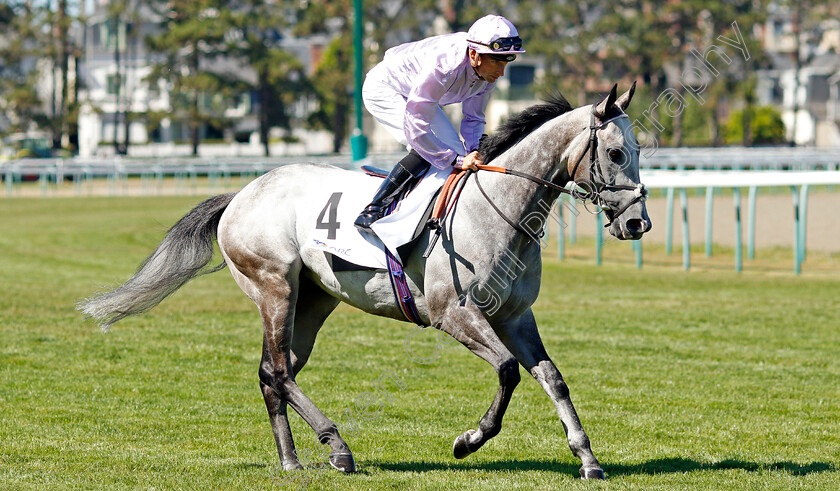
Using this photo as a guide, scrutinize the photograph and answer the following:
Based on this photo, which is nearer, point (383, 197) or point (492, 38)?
point (492, 38)

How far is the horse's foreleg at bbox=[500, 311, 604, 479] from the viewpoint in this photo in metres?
4.76

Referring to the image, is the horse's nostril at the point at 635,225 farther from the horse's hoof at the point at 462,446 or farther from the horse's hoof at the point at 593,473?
the horse's hoof at the point at 462,446

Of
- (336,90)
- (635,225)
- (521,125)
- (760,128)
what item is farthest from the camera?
(760,128)

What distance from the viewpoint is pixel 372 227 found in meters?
5.07

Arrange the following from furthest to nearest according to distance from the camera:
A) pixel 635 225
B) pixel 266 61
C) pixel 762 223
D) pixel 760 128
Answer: pixel 760 128 → pixel 266 61 → pixel 762 223 → pixel 635 225

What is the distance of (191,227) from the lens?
5.77 metres

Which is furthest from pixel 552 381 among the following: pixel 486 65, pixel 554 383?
pixel 486 65

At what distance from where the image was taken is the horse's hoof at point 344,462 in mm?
4977

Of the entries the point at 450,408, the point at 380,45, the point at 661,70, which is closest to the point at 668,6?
the point at 661,70

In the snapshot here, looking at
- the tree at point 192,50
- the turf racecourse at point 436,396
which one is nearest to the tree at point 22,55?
the tree at point 192,50

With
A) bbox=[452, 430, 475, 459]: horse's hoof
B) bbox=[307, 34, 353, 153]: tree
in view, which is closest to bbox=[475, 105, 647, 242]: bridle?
bbox=[452, 430, 475, 459]: horse's hoof

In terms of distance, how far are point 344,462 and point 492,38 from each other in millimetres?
2005

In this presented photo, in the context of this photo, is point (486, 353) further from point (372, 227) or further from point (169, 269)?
point (169, 269)


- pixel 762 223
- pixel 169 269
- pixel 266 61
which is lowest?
pixel 762 223
